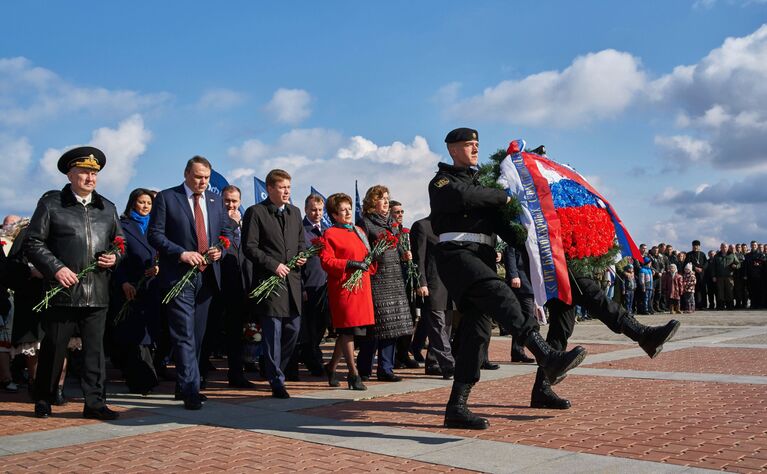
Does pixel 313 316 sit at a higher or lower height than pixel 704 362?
higher

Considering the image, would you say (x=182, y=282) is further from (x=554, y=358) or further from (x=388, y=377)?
(x=554, y=358)

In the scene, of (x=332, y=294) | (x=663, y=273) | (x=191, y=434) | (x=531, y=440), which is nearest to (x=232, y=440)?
(x=191, y=434)

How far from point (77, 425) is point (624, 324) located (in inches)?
167

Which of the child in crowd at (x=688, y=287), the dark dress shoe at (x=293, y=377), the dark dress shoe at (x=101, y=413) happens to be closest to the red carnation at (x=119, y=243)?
the dark dress shoe at (x=101, y=413)

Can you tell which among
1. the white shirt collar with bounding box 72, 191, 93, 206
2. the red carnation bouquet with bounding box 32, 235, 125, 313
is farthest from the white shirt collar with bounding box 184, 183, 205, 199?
the white shirt collar with bounding box 72, 191, 93, 206

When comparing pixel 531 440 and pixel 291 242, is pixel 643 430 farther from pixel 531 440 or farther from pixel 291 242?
pixel 291 242

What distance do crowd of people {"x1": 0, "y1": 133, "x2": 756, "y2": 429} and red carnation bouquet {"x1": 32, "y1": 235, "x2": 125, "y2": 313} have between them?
13 millimetres

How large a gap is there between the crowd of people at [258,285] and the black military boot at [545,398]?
0.01 metres

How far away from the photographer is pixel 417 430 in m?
4.98

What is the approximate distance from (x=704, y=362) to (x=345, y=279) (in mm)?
4663

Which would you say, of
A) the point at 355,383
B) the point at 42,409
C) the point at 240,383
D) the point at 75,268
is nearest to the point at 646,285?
the point at 355,383

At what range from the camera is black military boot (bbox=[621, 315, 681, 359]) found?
5066mm

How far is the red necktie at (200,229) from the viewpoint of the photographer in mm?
6512

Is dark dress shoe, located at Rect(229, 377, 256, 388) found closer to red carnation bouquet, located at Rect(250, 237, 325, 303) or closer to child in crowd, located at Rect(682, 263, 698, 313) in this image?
red carnation bouquet, located at Rect(250, 237, 325, 303)
